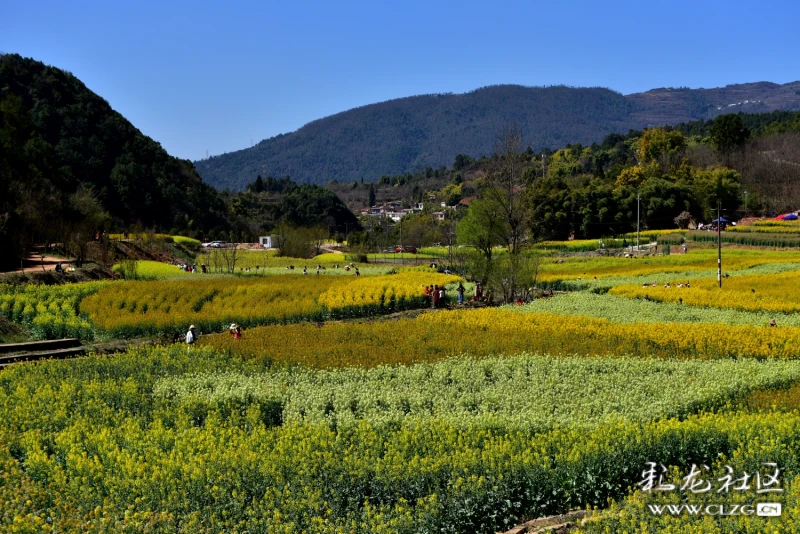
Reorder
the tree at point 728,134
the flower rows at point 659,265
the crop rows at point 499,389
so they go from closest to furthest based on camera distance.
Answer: the crop rows at point 499,389 < the flower rows at point 659,265 < the tree at point 728,134

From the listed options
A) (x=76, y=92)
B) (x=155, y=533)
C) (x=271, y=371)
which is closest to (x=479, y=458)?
(x=155, y=533)

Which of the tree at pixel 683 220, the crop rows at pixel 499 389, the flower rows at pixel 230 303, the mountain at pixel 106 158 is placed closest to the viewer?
the crop rows at pixel 499 389

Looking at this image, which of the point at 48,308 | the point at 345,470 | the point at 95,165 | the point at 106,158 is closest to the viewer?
the point at 345,470

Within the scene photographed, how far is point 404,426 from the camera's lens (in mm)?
10227

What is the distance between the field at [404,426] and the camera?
25.8ft

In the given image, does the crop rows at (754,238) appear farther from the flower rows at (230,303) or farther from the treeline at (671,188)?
the flower rows at (230,303)

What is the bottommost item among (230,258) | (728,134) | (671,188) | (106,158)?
(230,258)

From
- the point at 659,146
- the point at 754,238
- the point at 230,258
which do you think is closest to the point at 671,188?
the point at 754,238

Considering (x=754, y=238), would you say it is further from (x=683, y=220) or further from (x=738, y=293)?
(x=738, y=293)

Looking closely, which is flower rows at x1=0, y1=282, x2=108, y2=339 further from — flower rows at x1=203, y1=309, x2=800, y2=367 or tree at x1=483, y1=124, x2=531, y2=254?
tree at x1=483, y1=124, x2=531, y2=254

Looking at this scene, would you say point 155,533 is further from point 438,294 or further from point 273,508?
point 438,294

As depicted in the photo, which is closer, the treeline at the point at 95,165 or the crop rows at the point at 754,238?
the treeline at the point at 95,165

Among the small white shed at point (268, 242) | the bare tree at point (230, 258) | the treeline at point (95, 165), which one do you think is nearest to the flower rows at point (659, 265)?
the bare tree at point (230, 258)

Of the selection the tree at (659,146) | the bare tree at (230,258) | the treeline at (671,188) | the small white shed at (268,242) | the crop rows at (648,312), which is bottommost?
the crop rows at (648,312)
